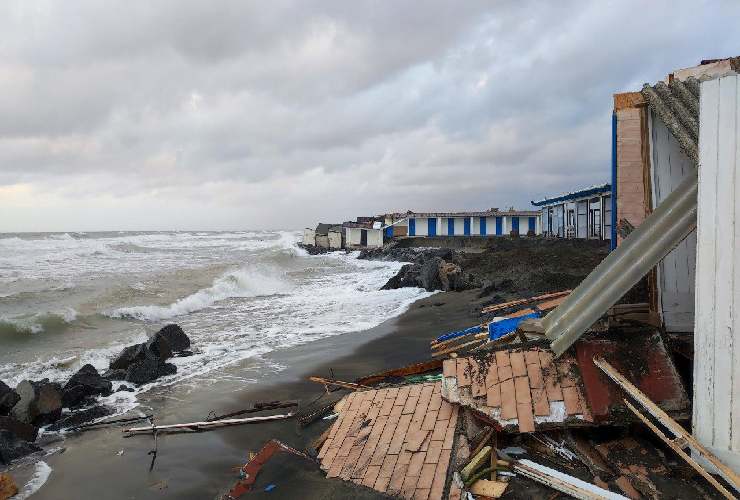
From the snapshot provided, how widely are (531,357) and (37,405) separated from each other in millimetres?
8532

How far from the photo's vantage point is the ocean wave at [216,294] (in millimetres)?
19188

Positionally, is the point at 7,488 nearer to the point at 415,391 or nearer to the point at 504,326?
the point at 415,391

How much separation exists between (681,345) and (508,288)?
12467 millimetres

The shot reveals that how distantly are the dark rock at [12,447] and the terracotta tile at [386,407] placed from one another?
5.65m

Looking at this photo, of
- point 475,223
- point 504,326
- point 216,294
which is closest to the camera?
point 504,326

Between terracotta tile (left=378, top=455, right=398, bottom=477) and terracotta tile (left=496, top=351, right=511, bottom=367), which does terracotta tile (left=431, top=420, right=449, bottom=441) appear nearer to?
terracotta tile (left=378, top=455, right=398, bottom=477)

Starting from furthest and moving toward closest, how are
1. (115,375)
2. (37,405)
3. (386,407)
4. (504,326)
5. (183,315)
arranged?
(183,315), (115,375), (37,405), (504,326), (386,407)

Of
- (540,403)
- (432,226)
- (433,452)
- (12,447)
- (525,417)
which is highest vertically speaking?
(432,226)

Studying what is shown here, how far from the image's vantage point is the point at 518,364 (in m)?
4.78

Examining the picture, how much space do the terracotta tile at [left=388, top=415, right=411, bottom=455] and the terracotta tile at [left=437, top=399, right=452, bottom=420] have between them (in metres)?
→ 0.38

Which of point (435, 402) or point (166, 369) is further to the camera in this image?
point (166, 369)

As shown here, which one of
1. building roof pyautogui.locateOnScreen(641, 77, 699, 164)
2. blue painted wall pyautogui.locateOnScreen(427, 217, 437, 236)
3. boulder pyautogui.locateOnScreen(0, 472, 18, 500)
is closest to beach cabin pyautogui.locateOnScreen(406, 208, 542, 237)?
blue painted wall pyautogui.locateOnScreen(427, 217, 437, 236)

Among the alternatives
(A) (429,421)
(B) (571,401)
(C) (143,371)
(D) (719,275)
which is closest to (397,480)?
(A) (429,421)

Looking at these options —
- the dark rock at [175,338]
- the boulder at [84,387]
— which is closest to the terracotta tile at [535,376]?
the boulder at [84,387]
